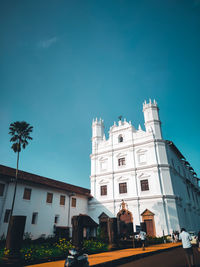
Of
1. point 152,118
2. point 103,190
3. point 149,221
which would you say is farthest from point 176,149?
point 103,190

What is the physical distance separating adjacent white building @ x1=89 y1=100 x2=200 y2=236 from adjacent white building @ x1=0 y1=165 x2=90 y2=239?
554 centimetres

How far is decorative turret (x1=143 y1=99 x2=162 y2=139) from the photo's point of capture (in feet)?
94.8

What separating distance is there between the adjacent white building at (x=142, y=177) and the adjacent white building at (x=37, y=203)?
5539 mm

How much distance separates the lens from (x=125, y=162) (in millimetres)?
29438

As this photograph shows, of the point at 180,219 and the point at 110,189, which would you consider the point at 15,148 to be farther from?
the point at 180,219

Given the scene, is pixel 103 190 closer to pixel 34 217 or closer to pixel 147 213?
pixel 147 213

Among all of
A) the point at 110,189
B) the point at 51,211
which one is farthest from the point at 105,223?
the point at 51,211

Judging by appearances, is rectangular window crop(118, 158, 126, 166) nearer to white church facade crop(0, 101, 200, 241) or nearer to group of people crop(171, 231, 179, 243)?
white church facade crop(0, 101, 200, 241)

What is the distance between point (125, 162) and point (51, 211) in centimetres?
1306

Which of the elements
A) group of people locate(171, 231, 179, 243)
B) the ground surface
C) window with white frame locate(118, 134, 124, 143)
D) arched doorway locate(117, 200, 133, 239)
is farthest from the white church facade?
the ground surface

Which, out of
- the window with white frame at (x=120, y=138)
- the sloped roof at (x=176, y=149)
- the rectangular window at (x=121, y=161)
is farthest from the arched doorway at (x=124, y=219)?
the sloped roof at (x=176, y=149)

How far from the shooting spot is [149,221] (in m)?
24.3

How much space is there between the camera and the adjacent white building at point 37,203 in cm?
1948

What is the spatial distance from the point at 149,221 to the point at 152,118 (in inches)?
601
